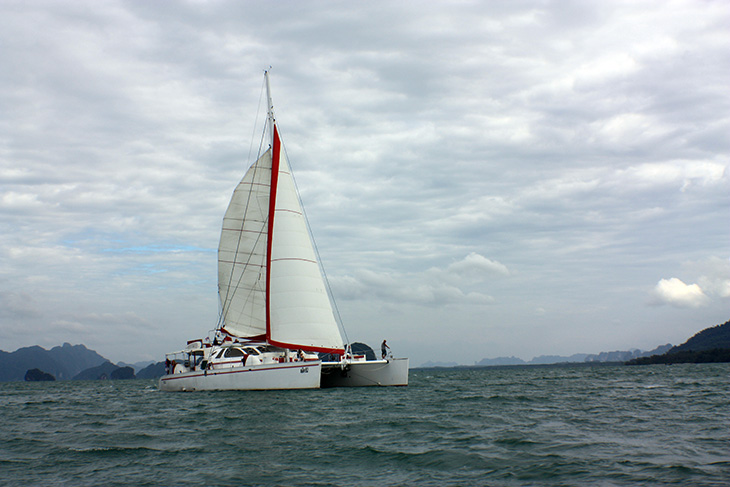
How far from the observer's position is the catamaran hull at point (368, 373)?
35.7 metres

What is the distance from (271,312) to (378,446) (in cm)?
2037

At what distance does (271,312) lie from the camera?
116 feet

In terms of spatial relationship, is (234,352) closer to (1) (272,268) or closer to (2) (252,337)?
(2) (252,337)

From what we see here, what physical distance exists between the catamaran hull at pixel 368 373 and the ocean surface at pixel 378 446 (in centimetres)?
853

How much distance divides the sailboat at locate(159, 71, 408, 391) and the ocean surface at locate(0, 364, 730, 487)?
6520 millimetres

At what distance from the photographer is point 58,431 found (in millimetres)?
21688

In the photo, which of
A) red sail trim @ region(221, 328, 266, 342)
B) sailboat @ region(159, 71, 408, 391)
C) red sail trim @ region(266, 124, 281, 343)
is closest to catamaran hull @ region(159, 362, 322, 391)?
sailboat @ region(159, 71, 408, 391)

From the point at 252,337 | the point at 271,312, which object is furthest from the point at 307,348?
the point at 252,337

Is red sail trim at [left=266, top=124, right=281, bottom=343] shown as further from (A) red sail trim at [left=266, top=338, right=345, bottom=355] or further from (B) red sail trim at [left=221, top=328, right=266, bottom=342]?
(B) red sail trim at [left=221, top=328, right=266, bottom=342]

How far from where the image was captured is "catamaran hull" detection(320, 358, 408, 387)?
35.7 meters

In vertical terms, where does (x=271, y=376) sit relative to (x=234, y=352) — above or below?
below

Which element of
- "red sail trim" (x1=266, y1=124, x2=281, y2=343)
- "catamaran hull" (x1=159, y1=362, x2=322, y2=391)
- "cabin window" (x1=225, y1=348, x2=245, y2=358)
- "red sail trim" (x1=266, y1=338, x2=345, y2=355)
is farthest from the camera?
"cabin window" (x1=225, y1=348, x2=245, y2=358)

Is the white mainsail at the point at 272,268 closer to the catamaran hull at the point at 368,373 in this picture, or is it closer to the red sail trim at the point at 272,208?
the red sail trim at the point at 272,208

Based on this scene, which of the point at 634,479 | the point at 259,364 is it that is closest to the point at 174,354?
the point at 259,364
